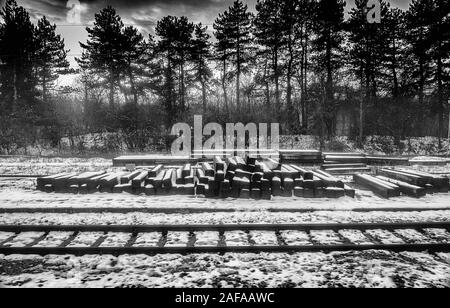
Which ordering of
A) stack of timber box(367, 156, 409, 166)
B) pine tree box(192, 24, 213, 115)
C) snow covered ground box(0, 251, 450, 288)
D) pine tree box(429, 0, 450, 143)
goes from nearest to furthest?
snow covered ground box(0, 251, 450, 288), stack of timber box(367, 156, 409, 166), pine tree box(429, 0, 450, 143), pine tree box(192, 24, 213, 115)

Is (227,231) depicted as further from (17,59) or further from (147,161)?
(17,59)

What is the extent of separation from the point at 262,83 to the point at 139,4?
2208cm

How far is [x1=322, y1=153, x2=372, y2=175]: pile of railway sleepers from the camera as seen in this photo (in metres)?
13.9

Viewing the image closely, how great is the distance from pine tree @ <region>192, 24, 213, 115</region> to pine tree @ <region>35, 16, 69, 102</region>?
1485 cm

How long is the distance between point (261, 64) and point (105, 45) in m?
16.7

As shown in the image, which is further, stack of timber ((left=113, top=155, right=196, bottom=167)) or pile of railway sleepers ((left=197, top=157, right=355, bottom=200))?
stack of timber ((left=113, top=155, right=196, bottom=167))

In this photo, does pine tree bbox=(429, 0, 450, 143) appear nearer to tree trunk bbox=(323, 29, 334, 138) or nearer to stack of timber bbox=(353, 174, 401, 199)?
tree trunk bbox=(323, 29, 334, 138)

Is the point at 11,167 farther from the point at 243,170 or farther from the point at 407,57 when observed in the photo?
the point at 407,57

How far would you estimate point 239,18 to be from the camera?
30688 millimetres

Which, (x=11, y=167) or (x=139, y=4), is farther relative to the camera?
(x=11, y=167)

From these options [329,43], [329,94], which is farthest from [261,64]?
[329,94]

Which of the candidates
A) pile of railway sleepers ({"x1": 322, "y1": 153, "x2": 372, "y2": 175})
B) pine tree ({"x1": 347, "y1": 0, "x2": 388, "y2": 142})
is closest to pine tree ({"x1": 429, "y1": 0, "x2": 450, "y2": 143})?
pine tree ({"x1": 347, "y1": 0, "x2": 388, "y2": 142})
